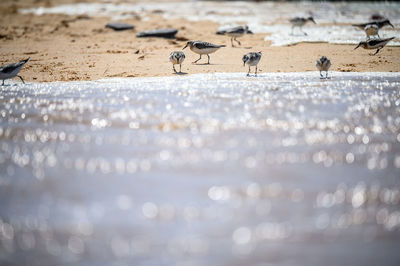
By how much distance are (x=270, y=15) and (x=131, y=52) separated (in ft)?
40.8

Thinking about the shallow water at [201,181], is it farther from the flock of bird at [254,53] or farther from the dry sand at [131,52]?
the dry sand at [131,52]

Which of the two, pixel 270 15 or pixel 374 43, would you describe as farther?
pixel 270 15

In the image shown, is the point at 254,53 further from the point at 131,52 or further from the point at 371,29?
the point at 371,29

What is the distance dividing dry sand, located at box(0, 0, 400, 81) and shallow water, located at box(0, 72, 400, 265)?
4078 millimetres

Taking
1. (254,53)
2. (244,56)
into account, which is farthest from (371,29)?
(244,56)

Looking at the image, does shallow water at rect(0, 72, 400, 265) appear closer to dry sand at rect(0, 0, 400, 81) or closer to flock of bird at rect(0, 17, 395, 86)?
flock of bird at rect(0, 17, 395, 86)

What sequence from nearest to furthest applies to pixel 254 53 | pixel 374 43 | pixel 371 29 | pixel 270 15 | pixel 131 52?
pixel 254 53 < pixel 374 43 < pixel 131 52 < pixel 371 29 < pixel 270 15

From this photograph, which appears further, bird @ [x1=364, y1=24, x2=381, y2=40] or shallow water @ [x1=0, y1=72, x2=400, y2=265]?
bird @ [x1=364, y1=24, x2=381, y2=40]

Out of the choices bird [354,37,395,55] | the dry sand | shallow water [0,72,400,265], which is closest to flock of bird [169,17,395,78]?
bird [354,37,395,55]

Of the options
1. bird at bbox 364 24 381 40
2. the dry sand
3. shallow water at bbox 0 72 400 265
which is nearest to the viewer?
shallow water at bbox 0 72 400 265

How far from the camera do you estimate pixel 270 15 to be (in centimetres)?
2550

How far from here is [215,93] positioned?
8.77 m

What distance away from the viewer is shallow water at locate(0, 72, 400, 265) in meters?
3.46

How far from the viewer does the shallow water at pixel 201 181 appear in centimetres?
346
